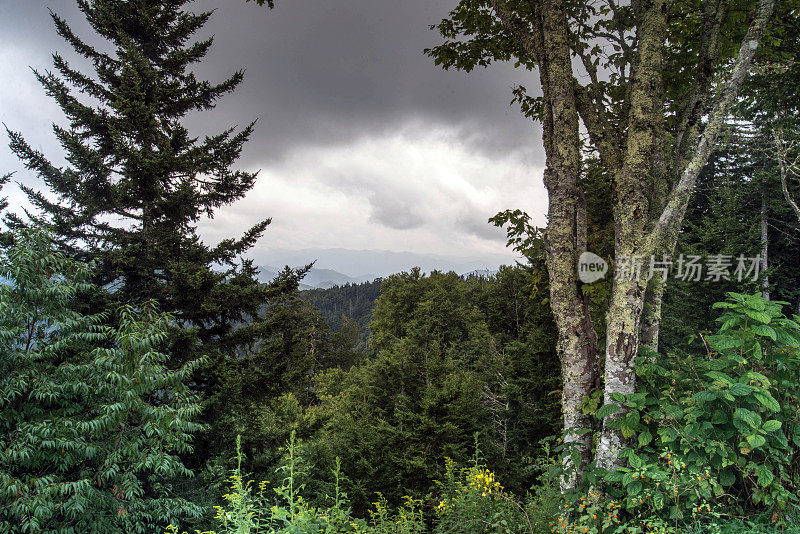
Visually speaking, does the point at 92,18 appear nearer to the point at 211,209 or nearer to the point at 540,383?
the point at 211,209

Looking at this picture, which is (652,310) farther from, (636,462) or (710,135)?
(710,135)

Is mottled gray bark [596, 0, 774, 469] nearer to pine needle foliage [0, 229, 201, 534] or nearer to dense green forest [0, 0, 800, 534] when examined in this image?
dense green forest [0, 0, 800, 534]

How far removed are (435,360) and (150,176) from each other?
12334 mm

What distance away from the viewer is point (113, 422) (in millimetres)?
5582

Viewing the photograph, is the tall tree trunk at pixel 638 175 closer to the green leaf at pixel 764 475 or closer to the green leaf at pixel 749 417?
the green leaf at pixel 749 417

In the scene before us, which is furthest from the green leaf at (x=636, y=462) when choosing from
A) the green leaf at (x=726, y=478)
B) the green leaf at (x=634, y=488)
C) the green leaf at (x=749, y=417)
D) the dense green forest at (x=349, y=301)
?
the dense green forest at (x=349, y=301)

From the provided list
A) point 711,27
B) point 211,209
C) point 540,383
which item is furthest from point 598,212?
point 211,209

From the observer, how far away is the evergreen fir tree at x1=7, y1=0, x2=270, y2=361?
8.98 meters

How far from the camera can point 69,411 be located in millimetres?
5668

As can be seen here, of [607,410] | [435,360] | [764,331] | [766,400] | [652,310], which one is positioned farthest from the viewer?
[435,360]

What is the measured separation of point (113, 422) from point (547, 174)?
7.53m

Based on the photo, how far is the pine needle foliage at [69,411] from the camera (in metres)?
5.09

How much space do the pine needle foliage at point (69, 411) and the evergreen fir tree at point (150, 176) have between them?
9.60 ft

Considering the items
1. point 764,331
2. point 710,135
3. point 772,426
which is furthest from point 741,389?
point 710,135
